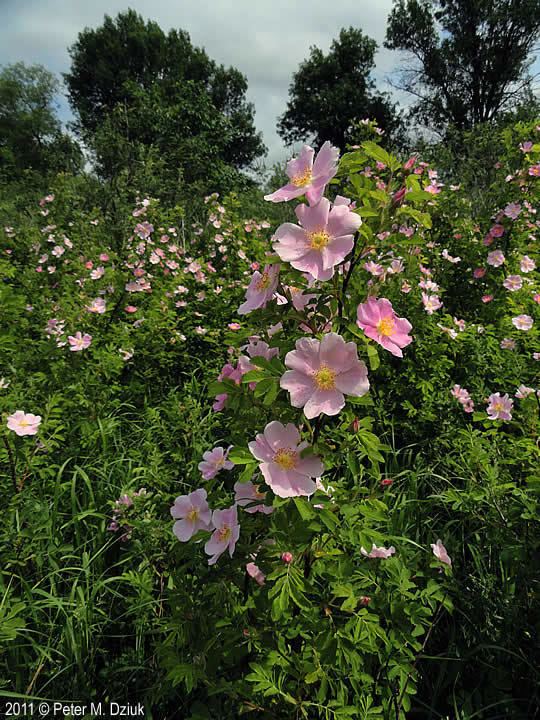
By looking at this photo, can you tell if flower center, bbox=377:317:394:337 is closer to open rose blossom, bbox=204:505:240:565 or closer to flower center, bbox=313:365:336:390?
flower center, bbox=313:365:336:390

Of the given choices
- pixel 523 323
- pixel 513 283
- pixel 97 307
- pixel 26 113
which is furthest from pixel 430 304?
pixel 26 113

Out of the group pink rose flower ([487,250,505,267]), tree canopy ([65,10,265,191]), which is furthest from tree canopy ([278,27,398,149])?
pink rose flower ([487,250,505,267])

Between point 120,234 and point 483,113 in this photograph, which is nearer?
point 120,234

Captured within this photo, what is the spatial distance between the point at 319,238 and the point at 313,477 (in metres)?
0.46

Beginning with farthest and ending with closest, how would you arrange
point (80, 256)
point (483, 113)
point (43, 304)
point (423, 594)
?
point (483, 113), point (80, 256), point (43, 304), point (423, 594)

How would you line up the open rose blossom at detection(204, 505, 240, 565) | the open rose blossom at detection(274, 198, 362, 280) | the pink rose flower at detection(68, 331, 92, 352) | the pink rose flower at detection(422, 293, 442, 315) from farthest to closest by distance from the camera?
the pink rose flower at detection(422, 293, 442, 315), the pink rose flower at detection(68, 331, 92, 352), the open rose blossom at detection(204, 505, 240, 565), the open rose blossom at detection(274, 198, 362, 280)

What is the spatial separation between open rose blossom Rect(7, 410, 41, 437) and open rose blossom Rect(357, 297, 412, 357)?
1.45m

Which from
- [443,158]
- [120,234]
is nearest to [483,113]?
[443,158]

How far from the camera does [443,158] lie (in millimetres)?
5840

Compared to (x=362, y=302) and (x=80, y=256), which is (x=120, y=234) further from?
(x=362, y=302)

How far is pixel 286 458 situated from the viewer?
2.72 feet

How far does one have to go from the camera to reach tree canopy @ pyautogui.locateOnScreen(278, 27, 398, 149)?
2150 centimetres

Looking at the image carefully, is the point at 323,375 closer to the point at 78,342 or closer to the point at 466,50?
the point at 78,342

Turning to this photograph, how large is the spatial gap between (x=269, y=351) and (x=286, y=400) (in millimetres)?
115
